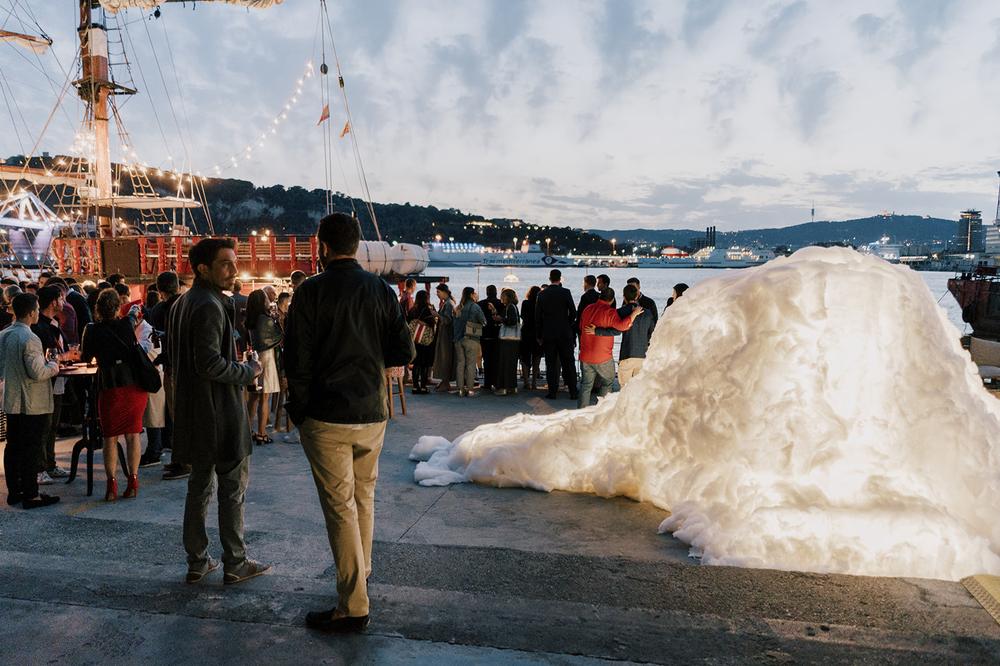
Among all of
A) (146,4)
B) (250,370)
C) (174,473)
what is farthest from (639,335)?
(146,4)

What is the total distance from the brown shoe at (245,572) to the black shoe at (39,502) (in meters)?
2.73

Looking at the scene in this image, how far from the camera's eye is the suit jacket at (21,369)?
5.97 meters

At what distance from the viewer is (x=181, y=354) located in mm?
4348

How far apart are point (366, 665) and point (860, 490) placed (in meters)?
3.50

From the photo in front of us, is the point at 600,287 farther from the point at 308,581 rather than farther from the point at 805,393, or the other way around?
the point at 308,581

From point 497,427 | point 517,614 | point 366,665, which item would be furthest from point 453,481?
point 366,665

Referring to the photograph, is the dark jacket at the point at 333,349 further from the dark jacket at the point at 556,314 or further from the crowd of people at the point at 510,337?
the dark jacket at the point at 556,314

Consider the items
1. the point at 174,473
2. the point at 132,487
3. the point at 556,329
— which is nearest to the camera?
the point at 132,487

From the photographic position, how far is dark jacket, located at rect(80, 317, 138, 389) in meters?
5.99

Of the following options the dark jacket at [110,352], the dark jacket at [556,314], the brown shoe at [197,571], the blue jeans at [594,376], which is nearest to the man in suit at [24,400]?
the dark jacket at [110,352]

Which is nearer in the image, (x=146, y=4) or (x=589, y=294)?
(x=589, y=294)

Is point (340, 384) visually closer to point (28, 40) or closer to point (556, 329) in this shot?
point (556, 329)

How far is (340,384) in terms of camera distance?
3670 mm

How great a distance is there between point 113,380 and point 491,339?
700 centimetres
